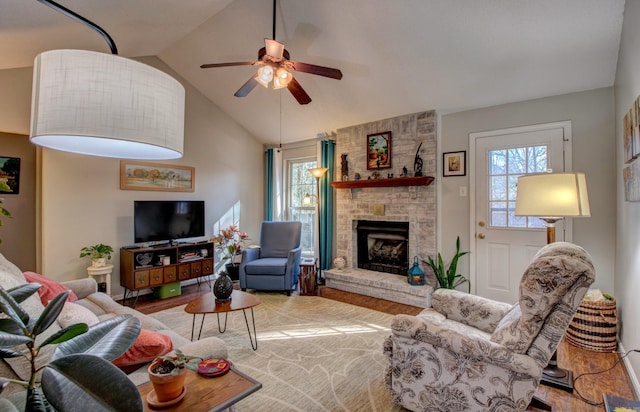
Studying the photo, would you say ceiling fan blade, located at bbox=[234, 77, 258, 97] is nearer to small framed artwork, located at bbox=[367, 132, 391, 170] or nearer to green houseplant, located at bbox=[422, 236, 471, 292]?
small framed artwork, located at bbox=[367, 132, 391, 170]

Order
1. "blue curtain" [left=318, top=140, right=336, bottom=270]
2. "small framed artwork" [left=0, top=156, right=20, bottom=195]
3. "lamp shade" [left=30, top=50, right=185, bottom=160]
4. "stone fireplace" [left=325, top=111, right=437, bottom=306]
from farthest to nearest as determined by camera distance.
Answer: "blue curtain" [left=318, top=140, right=336, bottom=270] → "stone fireplace" [left=325, top=111, right=437, bottom=306] → "small framed artwork" [left=0, top=156, right=20, bottom=195] → "lamp shade" [left=30, top=50, right=185, bottom=160]

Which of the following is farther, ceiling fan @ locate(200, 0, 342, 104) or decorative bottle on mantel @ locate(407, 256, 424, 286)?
decorative bottle on mantel @ locate(407, 256, 424, 286)

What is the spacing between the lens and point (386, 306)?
3.94 metres

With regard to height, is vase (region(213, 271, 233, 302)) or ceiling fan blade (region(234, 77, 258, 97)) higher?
ceiling fan blade (region(234, 77, 258, 97))

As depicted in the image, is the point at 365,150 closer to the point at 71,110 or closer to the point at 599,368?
the point at 599,368

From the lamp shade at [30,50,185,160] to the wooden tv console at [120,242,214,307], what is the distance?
3.56 m

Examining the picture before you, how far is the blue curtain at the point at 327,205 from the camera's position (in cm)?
521

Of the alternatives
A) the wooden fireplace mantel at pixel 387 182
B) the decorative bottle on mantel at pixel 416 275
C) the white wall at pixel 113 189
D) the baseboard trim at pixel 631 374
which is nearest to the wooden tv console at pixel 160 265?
the white wall at pixel 113 189

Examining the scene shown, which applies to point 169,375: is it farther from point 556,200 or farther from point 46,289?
point 556,200

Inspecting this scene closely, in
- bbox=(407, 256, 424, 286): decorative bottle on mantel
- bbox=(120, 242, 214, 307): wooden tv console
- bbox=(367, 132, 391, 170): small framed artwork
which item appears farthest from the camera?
bbox=(367, 132, 391, 170): small framed artwork

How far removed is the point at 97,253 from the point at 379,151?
399cm

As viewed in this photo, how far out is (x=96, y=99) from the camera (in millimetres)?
831

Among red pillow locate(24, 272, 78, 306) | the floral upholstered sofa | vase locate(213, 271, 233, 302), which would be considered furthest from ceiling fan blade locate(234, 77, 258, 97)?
the floral upholstered sofa

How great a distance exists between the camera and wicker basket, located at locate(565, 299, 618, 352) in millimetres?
2713
